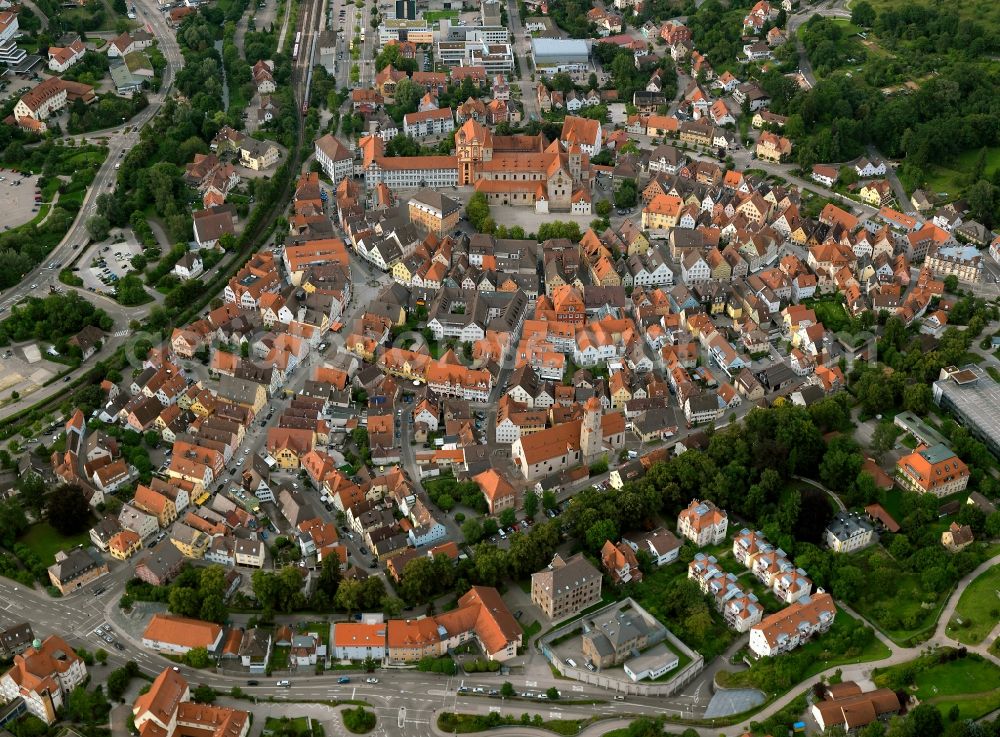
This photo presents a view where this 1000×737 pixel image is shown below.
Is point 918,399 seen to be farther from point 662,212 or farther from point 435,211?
point 435,211

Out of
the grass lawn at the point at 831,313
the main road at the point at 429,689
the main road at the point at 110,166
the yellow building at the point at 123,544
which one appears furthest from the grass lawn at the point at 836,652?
the main road at the point at 110,166

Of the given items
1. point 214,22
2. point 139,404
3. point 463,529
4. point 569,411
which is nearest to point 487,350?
point 569,411

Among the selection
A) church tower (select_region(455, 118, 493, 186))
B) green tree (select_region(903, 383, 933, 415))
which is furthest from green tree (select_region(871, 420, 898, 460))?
church tower (select_region(455, 118, 493, 186))

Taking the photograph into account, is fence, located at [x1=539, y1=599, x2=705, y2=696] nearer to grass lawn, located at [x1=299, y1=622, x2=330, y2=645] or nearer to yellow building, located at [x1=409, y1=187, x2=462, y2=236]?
grass lawn, located at [x1=299, y1=622, x2=330, y2=645]

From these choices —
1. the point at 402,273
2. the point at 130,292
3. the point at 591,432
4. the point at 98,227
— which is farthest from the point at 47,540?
the point at 98,227

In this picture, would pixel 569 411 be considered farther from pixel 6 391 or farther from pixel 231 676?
pixel 6 391

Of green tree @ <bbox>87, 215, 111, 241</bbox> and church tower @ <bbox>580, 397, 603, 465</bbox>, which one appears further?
green tree @ <bbox>87, 215, 111, 241</bbox>
